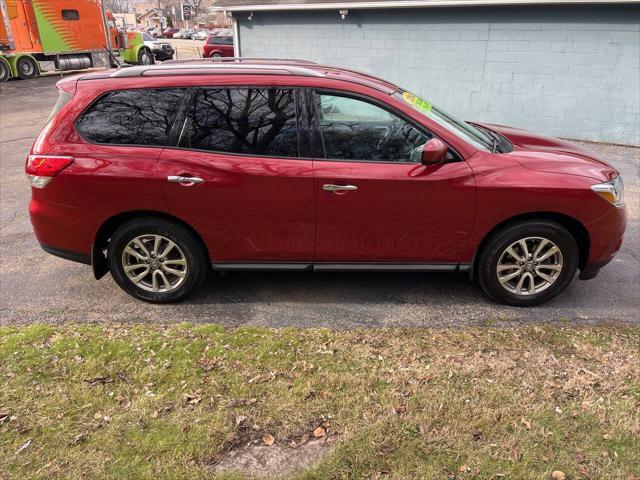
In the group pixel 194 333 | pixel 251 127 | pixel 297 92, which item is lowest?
pixel 194 333

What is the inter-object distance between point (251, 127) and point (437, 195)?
147 centimetres

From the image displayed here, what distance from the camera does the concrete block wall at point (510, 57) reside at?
9797 millimetres

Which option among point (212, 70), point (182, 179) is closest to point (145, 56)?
point (212, 70)

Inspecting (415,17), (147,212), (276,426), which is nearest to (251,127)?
(147,212)

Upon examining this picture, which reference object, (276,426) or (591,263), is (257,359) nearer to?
(276,426)

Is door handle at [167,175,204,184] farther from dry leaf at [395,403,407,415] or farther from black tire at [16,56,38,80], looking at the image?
black tire at [16,56,38,80]

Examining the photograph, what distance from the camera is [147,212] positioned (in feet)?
12.5

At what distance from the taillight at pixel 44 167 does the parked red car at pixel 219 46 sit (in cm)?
2139

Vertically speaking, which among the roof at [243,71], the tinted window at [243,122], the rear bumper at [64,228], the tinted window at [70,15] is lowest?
the rear bumper at [64,228]

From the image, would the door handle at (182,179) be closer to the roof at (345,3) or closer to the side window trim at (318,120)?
the side window trim at (318,120)

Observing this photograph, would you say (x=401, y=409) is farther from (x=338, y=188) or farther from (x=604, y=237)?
(x=604, y=237)

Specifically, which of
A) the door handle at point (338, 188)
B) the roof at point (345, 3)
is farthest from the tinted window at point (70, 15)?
the door handle at point (338, 188)

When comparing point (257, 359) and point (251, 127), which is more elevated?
point (251, 127)

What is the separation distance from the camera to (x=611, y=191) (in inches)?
148
